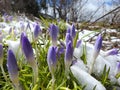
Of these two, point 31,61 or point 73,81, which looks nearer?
point 31,61

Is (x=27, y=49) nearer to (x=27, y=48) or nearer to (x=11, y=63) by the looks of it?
(x=27, y=48)

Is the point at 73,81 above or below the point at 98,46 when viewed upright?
below

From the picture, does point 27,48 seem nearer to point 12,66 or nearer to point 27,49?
point 27,49

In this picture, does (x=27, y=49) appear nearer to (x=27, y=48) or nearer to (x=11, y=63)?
(x=27, y=48)

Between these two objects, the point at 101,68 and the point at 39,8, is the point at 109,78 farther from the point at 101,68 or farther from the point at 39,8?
the point at 39,8

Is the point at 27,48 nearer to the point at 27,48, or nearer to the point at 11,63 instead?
the point at 27,48

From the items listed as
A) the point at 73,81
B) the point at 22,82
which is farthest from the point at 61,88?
the point at 22,82

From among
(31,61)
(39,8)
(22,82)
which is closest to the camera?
(31,61)

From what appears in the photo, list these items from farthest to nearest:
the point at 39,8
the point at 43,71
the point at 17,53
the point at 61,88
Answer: the point at 39,8, the point at 17,53, the point at 43,71, the point at 61,88

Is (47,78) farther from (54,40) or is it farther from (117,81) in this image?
(117,81)

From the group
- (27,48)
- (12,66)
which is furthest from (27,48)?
(12,66)
